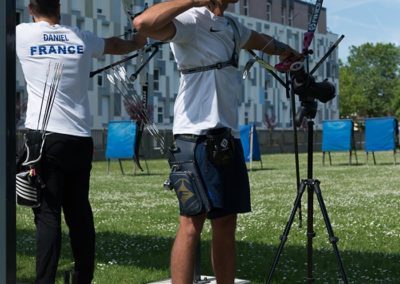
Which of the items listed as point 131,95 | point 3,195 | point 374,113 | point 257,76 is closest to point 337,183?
point 131,95

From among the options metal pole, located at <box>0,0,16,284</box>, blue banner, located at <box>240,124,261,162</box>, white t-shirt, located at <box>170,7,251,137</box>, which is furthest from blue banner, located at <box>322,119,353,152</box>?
metal pole, located at <box>0,0,16,284</box>

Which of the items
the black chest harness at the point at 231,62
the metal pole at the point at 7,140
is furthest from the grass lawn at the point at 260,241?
the metal pole at the point at 7,140

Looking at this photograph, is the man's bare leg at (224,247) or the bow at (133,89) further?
the bow at (133,89)

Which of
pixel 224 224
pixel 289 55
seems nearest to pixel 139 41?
pixel 289 55

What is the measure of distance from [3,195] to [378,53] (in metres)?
123

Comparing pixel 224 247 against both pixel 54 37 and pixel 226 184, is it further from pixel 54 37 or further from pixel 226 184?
pixel 54 37

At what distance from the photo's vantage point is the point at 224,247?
3.84 metres

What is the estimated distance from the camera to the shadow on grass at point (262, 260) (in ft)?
17.5

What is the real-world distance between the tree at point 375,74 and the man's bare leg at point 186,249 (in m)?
112

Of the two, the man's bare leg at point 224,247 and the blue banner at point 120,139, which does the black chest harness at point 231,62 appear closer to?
the man's bare leg at point 224,247

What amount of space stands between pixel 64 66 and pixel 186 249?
1228 millimetres

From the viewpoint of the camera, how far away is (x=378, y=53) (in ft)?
397

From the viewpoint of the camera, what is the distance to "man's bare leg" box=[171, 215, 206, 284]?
3607 millimetres

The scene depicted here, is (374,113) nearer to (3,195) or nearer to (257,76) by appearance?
(257,76)
